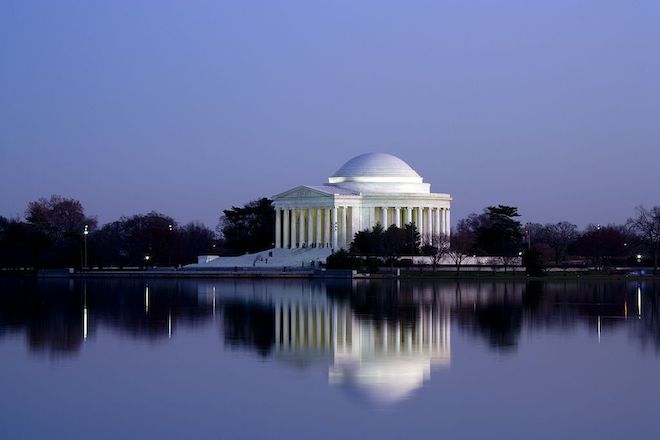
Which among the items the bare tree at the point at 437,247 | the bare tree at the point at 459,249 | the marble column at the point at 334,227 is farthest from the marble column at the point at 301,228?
the bare tree at the point at 459,249

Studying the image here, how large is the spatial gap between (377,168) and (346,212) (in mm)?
9250

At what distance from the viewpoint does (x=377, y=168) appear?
13412cm

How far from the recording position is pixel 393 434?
707 inches

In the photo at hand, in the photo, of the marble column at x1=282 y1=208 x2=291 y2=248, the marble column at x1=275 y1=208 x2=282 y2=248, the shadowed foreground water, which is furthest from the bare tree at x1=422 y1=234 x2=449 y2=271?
the shadowed foreground water

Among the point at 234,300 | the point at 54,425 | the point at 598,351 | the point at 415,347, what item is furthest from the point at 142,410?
the point at 234,300

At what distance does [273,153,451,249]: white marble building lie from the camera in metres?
126

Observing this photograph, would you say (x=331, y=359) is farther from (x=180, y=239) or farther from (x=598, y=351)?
(x=180, y=239)

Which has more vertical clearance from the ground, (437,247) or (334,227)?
(334,227)

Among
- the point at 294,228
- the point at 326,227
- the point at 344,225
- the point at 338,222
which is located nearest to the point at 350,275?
the point at 344,225

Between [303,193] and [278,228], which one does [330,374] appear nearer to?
[303,193]

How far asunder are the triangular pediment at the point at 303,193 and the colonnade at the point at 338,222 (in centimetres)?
131

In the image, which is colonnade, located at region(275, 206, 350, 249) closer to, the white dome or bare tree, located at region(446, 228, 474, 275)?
the white dome

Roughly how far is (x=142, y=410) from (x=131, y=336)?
14.7 metres

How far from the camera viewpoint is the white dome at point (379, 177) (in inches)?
5192
